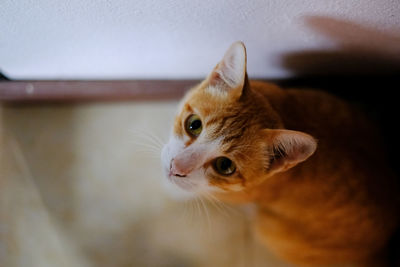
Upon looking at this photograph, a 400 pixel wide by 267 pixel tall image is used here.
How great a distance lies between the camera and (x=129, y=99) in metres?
1.40

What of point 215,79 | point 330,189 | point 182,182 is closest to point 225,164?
point 182,182

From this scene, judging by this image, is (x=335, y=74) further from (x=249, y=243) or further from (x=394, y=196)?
(x=249, y=243)

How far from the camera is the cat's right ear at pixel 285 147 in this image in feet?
2.37

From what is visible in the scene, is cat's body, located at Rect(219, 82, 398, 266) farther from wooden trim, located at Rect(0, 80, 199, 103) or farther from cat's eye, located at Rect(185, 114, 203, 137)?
wooden trim, located at Rect(0, 80, 199, 103)

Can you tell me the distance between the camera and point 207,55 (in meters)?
1.04

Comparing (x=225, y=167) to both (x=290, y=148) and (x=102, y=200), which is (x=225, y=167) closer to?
(x=290, y=148)

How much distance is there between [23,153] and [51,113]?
0.21m

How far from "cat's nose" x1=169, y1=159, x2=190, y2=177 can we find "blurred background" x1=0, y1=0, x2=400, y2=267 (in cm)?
30

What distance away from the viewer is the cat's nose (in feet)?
2.68

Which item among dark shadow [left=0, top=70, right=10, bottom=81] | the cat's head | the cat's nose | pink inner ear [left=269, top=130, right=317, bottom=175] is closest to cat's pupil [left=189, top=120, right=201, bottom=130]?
the cat's head

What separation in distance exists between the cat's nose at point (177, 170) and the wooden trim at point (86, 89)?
51 centimetres

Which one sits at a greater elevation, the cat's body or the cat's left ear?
the cat's left ear

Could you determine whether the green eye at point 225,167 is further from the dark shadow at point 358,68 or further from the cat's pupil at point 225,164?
the dark shadow at point 358,68

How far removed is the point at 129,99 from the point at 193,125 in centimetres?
→ 63
